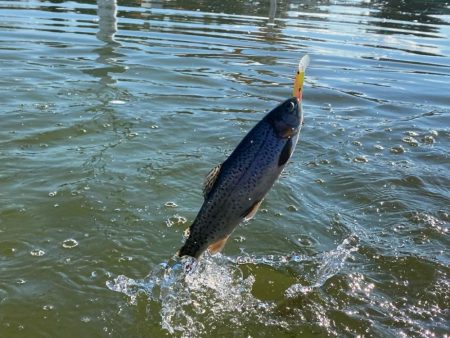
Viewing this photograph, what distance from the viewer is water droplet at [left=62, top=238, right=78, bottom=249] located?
16.2 ft

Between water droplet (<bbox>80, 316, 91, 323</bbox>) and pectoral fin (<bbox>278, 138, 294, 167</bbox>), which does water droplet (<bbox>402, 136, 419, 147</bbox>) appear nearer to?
pectoral fin (<bbox>278, 138, 294, 167</bbox>)

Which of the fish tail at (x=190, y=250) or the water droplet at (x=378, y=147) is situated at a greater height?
the fish tail at (x=190, y=250)

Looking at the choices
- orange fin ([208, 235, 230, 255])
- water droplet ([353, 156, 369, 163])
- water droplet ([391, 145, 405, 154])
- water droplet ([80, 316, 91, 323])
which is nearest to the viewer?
orange fin ([208, 235, 230, 255])

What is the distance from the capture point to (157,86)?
10.5m

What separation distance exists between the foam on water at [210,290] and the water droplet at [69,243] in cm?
72

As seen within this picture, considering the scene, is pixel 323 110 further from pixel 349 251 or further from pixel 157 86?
pixel 349 251

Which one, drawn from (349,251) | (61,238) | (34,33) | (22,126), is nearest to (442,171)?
(349,251)

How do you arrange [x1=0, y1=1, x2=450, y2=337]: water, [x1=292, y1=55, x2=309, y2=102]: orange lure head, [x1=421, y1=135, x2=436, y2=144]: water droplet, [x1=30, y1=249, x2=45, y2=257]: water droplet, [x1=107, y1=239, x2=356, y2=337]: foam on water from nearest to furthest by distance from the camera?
[x1=292, y1=55, x2=309, y2=102]: orange lure head < [x1=107, y1=239, x2=356, y2=337]: foam on water < [x1=0, y1=1, x2=450, y2=337]: water < [x1=30, y1=249, x2=45, y2=257]: water droplet < [x1=421, y1=135, x2=436, y2=144]: water droplet

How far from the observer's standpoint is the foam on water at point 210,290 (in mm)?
4129

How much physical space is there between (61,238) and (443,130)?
718cm

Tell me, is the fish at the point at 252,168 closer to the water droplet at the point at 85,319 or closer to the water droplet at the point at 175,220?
the water droplet at the point at 85,319

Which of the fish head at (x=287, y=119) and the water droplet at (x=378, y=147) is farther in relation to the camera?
the water droplet at (x=378, y=147)

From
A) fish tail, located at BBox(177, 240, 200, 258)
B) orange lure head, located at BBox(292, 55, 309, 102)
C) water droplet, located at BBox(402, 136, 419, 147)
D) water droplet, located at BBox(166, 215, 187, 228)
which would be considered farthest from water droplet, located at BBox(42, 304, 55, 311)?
water droplet, located at BBox(402, 136, 419, 147)

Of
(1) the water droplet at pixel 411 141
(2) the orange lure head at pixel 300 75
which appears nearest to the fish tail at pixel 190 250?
(2) the orange lure head at pixel 300 75
